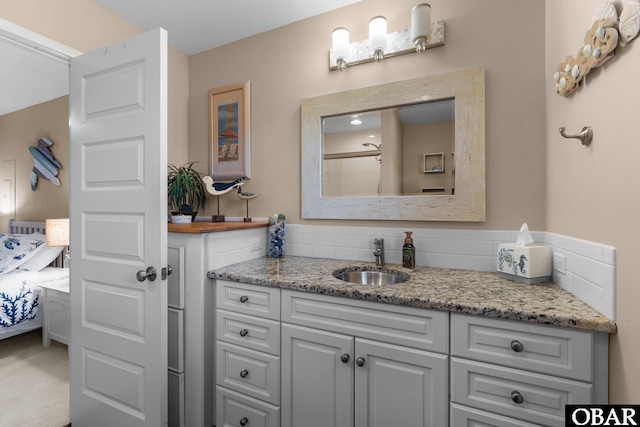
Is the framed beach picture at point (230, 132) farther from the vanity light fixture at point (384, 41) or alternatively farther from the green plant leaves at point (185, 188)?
the vanity light fixture at point (384, 41)

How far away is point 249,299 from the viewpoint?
1481 millimetres

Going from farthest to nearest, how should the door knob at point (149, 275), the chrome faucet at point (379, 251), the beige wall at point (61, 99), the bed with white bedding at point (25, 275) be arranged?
the bed with white bedding at point (25, 275)
the chrome faucet at point (379, 251)
the beige wall at point (61, 99)
the door knob at point (149, 275)

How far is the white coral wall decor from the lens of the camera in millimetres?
814

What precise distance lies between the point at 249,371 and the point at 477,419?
3.32 ft

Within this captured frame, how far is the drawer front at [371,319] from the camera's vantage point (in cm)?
112

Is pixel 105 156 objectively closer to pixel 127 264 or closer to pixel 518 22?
pixel 127 264

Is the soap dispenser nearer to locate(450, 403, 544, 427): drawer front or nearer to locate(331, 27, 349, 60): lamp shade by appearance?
locate(450, 403, 544, 427): drawer front

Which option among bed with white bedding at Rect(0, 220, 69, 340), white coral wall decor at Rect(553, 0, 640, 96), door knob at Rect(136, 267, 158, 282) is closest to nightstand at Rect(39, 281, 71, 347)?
bed with white bedding at Rect(0, 220, 69, 340)

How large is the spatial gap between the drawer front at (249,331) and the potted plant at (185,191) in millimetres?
878

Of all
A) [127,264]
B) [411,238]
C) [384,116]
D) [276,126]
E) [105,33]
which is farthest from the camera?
[276,126]

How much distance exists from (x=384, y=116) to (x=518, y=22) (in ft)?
2.64

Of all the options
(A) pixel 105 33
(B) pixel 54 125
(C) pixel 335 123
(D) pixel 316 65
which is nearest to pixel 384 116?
(C) pixel 335 123

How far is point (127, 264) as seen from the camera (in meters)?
1.46

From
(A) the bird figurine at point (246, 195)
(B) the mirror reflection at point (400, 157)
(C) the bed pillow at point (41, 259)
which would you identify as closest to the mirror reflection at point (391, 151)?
(B) the mirror reflection at point (400, 157)
